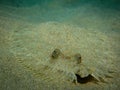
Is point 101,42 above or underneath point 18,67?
above

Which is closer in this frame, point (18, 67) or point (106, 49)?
point (18, 67)

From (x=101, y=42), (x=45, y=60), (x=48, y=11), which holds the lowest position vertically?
(x=45, y=60)

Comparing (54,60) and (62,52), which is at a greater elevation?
(62,52)

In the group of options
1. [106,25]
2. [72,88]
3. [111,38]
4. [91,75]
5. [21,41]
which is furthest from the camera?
[106,25]

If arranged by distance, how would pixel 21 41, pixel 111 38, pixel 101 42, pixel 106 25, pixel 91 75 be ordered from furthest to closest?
1. pixel 106 25
2. pixel 111 38
3. pixel 101 42
4. pixel 21 41
5. pixel 91 75

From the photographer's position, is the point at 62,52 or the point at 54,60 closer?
the point at 54,60

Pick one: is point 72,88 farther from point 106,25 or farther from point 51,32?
point 106,25

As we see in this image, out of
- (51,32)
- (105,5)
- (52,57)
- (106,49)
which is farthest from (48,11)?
(52,57)
